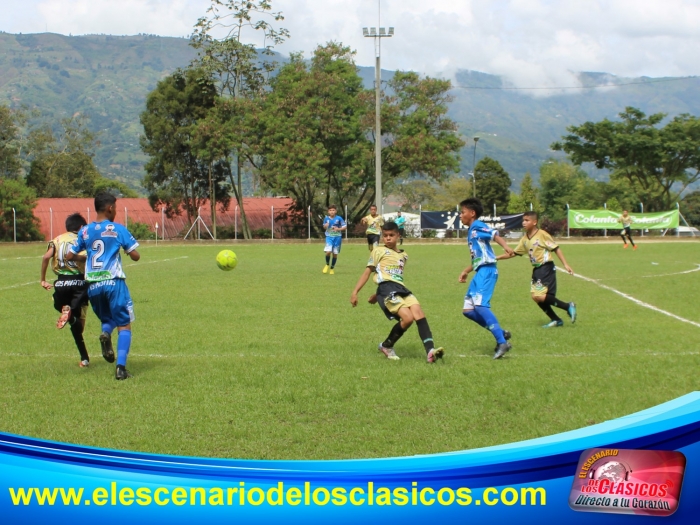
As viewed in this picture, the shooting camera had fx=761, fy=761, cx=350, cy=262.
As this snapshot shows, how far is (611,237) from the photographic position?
44.0 m

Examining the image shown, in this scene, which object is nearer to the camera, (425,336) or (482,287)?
(425,336)

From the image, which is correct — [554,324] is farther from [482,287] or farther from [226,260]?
[226,260]

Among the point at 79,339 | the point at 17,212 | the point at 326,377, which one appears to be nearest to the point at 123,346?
the point at 79,339

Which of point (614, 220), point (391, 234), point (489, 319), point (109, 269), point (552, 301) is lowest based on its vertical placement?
point (614, 220)

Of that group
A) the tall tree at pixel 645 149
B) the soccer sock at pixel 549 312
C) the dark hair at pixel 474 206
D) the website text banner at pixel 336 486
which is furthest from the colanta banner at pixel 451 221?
the website text banner at pixel 336 486

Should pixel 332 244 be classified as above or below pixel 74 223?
below

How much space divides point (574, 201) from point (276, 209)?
2462 cm

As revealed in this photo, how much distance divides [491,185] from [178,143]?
38.4 meters

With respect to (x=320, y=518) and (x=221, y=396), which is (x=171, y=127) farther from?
(x=320, y=518)

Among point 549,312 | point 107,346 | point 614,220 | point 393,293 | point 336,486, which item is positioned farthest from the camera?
point 614,220

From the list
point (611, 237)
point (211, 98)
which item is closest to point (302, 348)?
point (611, 237)

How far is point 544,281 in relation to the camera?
11258 mm

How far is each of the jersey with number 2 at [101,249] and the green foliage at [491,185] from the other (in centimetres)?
6955

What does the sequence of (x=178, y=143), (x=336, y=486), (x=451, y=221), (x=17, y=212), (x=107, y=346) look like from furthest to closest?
(x=178, y=143)
(x=17, y=212)
(x=451, y=221)
(x=107, y=346)
(x=336, y=486)
